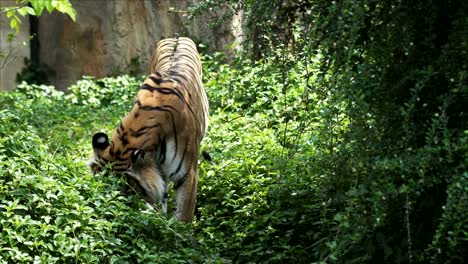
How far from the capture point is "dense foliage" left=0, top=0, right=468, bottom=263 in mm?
4309

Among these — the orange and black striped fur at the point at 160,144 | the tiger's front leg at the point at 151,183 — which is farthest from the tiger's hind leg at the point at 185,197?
the tiger's front leg at the point at 151,183

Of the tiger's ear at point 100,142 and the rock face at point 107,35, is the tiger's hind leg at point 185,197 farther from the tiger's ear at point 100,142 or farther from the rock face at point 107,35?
the rock face at point 107,35

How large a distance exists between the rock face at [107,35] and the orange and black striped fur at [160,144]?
6331 millimetres

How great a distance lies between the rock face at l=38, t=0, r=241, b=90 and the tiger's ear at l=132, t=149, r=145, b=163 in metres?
7.00

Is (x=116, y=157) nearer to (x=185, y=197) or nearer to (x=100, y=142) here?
(x=100, y=142)

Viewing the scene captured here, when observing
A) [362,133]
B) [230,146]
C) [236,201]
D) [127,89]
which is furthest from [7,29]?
[362,133]

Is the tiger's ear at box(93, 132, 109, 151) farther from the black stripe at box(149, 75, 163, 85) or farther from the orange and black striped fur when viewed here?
the black stripe at box(149, 75, 163, 85)

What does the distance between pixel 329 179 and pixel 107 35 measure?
8.80 meters

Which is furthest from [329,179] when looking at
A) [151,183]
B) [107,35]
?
[107,35]

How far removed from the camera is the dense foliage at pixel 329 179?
431 cm

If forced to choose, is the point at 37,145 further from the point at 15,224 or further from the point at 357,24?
the point at 357,24

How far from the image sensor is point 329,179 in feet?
17.5

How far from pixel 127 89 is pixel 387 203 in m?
8.08

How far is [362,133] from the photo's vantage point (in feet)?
15.3
